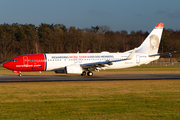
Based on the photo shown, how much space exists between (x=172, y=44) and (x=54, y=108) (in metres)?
95.4

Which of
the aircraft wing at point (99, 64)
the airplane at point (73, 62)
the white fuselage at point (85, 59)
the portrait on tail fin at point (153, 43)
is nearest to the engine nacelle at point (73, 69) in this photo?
the airplane at point (73, 62)

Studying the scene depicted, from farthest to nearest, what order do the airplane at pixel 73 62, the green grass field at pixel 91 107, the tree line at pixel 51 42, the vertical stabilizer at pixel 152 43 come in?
the tree line at pixel 51 42, the vertical stabilizer at pixel 152 43, the airplane at pixel 73 62, the green grass field at pixel 91 107

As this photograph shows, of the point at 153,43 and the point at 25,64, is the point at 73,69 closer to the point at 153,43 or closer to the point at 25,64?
the point at 25,64

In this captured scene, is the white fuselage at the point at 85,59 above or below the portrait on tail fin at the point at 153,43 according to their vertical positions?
below

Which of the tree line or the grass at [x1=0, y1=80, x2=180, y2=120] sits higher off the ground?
the tree line

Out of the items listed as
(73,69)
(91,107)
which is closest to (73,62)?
(73,69)

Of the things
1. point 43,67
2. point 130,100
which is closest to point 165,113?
point 130,100

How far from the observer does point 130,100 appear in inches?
575

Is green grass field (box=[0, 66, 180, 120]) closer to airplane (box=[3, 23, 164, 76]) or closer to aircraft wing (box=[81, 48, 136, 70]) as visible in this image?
airplane (box=[3, 23, 164, 76])

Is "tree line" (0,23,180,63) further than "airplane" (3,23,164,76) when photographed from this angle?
Yes

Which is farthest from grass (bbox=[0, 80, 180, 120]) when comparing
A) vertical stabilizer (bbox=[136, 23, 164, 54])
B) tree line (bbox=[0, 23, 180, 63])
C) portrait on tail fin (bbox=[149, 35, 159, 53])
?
tree line (bbox=[0, 23, 180, 63])

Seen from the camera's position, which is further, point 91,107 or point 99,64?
point 99,64

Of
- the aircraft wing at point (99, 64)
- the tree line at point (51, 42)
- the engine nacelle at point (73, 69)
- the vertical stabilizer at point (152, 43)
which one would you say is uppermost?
the tree line at point (51, 42)

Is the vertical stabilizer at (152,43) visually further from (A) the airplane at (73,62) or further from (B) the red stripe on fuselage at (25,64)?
(B) the red stripe on fuselage at (25,64)
